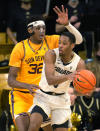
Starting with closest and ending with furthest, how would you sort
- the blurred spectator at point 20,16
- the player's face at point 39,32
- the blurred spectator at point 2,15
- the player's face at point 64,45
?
1. the player's face at point 64,45
2. the player's face at point 39,32
3. the blurred spectator at point 20,16
4. the blurred spectator at point 2,15

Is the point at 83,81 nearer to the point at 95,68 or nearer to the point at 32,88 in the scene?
the point at 32,88

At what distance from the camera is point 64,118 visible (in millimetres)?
5129

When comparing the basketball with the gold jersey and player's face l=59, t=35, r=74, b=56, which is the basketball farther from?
the gold jersey

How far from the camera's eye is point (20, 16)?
25.9 feet

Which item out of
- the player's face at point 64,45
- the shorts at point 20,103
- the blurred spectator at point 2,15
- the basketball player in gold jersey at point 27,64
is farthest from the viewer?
the blurred spectator at point 2,15

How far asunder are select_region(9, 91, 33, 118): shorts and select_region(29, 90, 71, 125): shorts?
1.09 feet

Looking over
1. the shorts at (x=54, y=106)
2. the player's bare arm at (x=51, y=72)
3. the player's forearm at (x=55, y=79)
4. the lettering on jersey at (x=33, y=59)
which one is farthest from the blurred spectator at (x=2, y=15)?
the player's forearm at (x=55, y=79)

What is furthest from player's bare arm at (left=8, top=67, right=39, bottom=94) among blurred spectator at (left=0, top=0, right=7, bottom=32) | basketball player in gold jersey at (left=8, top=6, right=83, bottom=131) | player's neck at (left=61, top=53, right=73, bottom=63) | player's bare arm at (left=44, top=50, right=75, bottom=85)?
blurred spectator at (left=0, top=0, right=7, bottom=32)

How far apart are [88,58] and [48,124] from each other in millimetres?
3210

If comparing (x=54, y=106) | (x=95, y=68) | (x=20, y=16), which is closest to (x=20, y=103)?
(x=54, y=106)

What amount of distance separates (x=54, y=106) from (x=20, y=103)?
637 millimetres

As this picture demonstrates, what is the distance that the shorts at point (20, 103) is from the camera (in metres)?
5.35

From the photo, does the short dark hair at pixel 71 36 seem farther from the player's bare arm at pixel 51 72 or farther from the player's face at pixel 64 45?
the player's bare arm at pixel 51 72

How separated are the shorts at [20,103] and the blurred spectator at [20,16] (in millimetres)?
2074
